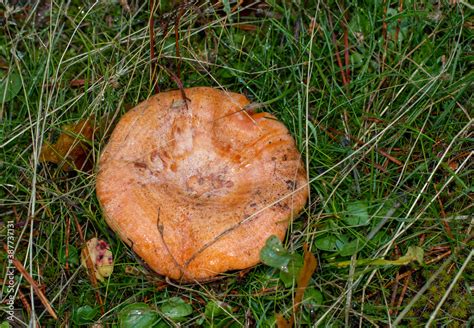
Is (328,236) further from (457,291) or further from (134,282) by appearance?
(134,282)

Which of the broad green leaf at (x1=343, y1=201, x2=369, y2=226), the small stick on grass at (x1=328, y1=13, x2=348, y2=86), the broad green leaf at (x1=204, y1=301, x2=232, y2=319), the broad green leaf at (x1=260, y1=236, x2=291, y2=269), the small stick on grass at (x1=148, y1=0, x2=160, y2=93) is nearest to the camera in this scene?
the broad green leaf at (x1=260, y1=236, x2=291, y2=269)

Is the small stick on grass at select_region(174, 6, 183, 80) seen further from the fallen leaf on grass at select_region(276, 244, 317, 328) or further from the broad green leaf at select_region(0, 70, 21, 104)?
the fallen leaf on grass at select_region(276, 244, 317, 328)

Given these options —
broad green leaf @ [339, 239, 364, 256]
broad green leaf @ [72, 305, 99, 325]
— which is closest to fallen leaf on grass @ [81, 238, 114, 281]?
broad green leaf @ [72, 305, 99, 325]

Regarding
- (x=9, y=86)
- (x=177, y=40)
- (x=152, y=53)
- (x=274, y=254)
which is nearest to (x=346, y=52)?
(x=177, y=40)

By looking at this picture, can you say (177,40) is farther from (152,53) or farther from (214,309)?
(214,309)

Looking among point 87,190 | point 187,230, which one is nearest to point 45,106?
point 87,190

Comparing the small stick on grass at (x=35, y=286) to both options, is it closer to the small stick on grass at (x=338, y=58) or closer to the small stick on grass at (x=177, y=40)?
the small stick on grass at (x=177, y=40)

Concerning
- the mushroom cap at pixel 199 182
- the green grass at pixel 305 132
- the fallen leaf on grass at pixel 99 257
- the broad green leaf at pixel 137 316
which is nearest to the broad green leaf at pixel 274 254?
the mushroom cap at pixel 199 182
